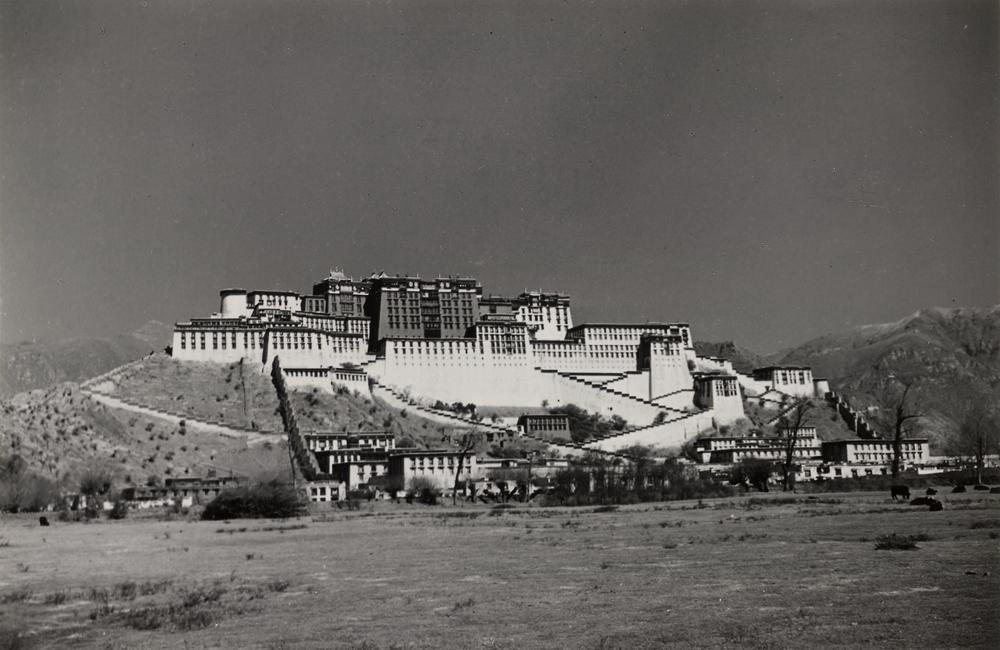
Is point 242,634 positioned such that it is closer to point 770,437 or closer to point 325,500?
point 325,500

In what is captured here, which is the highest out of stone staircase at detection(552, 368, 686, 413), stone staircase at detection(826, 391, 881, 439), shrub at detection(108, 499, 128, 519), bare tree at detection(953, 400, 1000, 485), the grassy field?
stone staircase at detection(552, 368, 686, 413)

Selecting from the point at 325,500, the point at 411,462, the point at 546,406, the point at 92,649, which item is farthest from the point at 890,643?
the point at 546,406

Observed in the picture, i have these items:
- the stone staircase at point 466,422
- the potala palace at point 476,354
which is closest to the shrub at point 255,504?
the stone staircase at point 466,422

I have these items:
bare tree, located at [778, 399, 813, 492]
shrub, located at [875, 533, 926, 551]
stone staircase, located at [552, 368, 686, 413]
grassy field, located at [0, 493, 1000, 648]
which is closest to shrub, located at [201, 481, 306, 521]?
grassy field, located at [0, 493, 1000, 648]

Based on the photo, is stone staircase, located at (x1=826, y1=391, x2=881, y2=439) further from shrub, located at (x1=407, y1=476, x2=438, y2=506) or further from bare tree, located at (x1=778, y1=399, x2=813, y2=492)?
shrub, located at (x1=407, y1=476, x2=438, y2=506)

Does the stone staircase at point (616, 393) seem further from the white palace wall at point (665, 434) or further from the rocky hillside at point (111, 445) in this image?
the rocky hillside at point (111, 445)

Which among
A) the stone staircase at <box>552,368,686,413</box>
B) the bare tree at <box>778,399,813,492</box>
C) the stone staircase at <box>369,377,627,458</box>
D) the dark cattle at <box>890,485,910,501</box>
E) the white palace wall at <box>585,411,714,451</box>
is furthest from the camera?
the stone staircase at <box>552,368,686,413</box>

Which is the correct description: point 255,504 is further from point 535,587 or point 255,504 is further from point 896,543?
point 896,543
